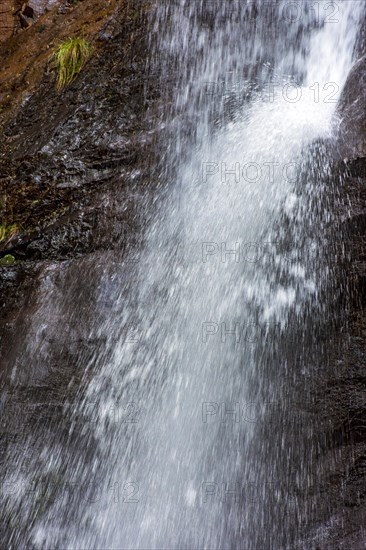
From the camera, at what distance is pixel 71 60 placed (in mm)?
5895

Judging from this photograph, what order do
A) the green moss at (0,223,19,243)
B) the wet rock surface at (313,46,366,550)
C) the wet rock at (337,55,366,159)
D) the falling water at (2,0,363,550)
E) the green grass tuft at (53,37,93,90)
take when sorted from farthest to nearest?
the green grass tuft at (53,37,93,90), the green moss at (0,223,19,243), the wet rock at (337,55,366,159), the falling water at (2,0,363,550), the wet rock surface at (313,46,366,550)

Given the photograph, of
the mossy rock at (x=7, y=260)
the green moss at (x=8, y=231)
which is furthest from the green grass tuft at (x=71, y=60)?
the mossy rock at (x=7, y=260)

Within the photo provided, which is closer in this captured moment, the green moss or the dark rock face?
the dark rock face

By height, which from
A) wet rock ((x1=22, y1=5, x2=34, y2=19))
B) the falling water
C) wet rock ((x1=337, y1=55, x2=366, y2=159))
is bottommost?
the falling water

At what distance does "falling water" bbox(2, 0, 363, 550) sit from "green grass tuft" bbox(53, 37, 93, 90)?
1327mm

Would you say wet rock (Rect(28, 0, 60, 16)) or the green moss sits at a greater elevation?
wet rock (Rect(28, 0, 60, 16))

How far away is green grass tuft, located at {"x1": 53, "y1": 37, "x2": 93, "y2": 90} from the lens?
19.2 ft

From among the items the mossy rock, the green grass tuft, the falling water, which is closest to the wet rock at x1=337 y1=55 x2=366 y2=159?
the falling water

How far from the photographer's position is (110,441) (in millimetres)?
3787

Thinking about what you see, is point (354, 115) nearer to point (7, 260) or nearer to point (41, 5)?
point (7, 260)

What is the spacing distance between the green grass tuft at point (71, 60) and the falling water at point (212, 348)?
1.33 meters

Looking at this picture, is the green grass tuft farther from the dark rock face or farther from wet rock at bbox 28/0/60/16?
the dark rock face

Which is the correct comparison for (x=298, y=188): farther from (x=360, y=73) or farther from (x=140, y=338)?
(x=140, y=338)

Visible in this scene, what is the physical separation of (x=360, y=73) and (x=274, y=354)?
110 inches
